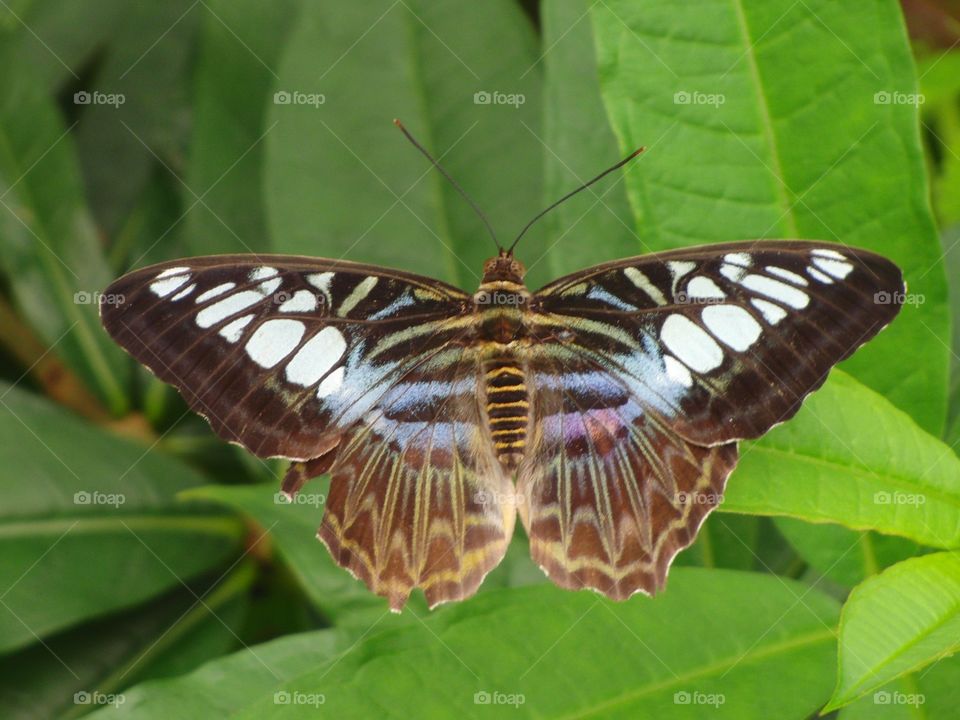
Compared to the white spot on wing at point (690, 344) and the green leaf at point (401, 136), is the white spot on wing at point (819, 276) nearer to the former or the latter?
the white spot on wing at point (690, 344)

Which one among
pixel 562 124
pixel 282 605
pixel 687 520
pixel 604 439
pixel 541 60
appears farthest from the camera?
pixel 282 605

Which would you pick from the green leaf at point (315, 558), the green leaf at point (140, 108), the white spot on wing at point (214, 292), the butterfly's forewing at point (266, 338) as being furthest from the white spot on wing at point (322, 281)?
the green leaf at point (140, 108)

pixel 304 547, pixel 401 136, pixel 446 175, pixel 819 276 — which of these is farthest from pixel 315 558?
pixel 819 276

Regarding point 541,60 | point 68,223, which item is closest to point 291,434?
point 541,60

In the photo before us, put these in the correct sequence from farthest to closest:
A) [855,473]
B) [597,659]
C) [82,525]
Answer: [82,525]
[597,659]
[855,473]

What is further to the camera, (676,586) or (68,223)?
(68,223)

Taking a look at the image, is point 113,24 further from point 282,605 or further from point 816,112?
point 816,112

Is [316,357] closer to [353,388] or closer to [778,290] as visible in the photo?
[353,388]
